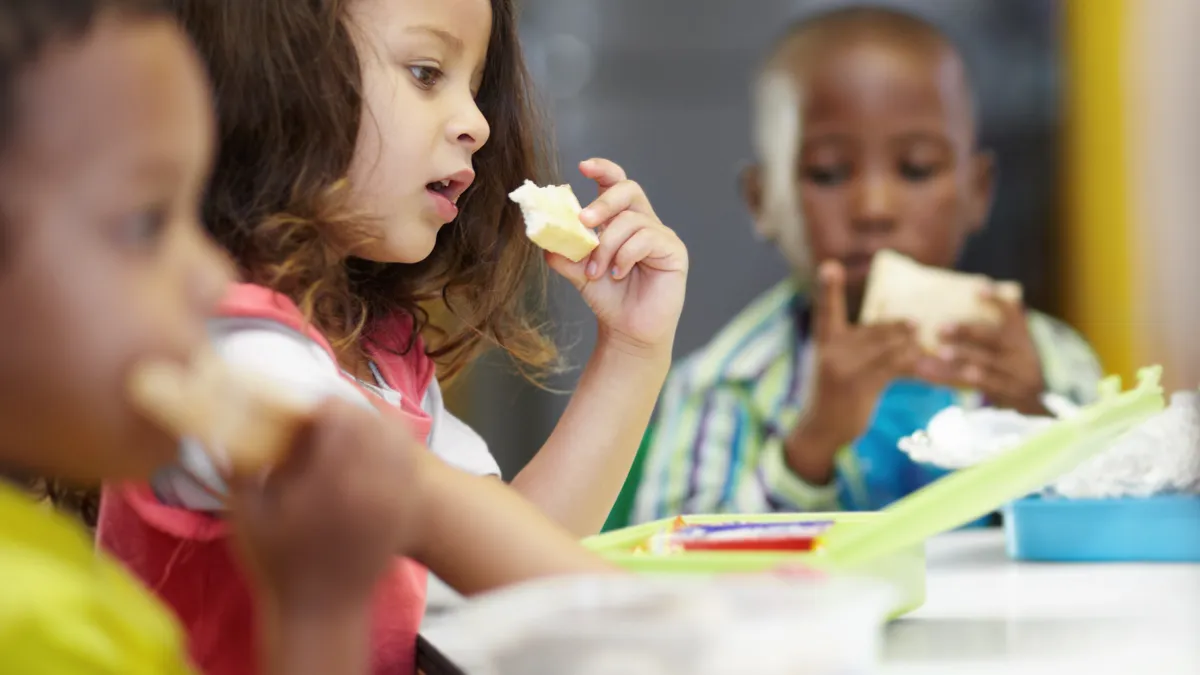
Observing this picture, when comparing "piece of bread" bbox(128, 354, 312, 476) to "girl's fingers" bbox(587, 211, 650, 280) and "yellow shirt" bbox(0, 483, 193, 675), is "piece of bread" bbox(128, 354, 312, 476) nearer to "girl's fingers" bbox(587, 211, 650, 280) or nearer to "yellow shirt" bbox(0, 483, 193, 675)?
"yellow shirt" bbox(0, 483, 193, 675)

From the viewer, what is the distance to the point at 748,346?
189 centimetres

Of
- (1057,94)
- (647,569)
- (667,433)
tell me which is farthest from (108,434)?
(1057,94)

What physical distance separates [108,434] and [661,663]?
0.21 meters

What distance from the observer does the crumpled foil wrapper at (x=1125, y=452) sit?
961 millimetres

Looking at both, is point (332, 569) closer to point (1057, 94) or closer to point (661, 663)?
point (661, 663)

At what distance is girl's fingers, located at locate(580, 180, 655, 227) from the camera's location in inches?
36.1

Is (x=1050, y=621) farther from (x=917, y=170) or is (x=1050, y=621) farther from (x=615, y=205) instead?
(x=917, y=170)

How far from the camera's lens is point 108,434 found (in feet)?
1.45

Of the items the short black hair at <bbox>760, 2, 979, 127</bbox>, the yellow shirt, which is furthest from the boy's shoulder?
the yellow shirt

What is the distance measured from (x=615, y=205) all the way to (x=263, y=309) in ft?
1.31

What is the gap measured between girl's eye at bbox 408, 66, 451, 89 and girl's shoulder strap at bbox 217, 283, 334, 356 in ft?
0.87

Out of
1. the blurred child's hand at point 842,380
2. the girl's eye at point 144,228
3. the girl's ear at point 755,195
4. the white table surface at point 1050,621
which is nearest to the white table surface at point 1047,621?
the white table surface at point 1050,621

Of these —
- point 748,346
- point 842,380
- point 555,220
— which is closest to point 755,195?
point 748,346

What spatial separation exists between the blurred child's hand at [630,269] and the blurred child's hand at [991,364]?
916 mm
